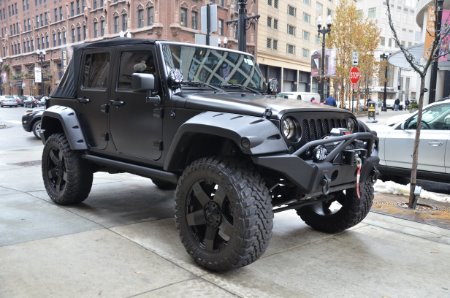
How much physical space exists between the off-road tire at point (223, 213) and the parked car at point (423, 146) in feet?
15.0

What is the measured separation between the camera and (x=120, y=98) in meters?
4.85

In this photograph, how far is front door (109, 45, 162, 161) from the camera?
4461mm

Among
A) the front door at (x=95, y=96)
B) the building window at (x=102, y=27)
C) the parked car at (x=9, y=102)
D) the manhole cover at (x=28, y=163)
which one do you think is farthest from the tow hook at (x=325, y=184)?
the parked car at (x=9, y=102)

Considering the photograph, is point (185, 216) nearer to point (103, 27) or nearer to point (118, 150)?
point (118, 150)

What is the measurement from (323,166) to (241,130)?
0.74 meters

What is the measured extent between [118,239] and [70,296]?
1284 mm

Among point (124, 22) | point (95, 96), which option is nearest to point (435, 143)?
point (95, 96)

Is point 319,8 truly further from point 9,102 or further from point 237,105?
point 237,105

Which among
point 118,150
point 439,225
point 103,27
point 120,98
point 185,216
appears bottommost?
point 439,225

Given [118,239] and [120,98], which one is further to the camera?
[120,98]

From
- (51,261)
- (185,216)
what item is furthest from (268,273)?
(51,261)

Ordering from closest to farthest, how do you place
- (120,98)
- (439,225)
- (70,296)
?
(70,296) < (120,98) < (439,225)

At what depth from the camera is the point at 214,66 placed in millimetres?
4879

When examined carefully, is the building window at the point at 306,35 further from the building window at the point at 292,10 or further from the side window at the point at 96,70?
the side window at the point at 96,70
